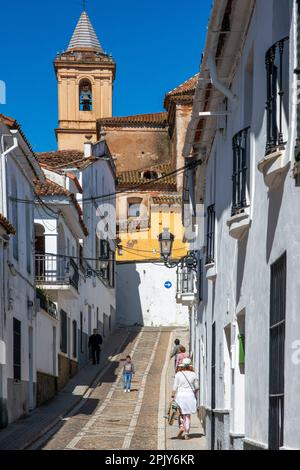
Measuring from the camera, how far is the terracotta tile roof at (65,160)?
34.3 meters

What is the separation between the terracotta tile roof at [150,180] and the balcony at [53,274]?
27960 millimetres

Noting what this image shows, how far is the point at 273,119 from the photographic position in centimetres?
771

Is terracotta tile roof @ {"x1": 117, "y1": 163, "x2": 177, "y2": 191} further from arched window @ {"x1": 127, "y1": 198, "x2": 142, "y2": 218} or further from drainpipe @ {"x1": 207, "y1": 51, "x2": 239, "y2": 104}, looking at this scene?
drainpipe @ {"x1": 207, "y1": 51, "x2": 239, "y2": 104}

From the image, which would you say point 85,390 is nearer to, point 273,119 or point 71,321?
point 71,321

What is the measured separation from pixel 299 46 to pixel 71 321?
25737mm

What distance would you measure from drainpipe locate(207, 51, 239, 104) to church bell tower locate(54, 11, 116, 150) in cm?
5383

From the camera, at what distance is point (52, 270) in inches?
1109

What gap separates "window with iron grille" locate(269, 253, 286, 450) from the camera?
24.1ft

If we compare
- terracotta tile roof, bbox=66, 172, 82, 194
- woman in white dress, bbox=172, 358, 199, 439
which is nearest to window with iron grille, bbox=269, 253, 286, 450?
woman in white dress, bbox=172, 358, 199, 439

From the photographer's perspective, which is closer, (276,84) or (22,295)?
(276,84)

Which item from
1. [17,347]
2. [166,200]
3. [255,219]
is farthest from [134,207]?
[255,219]

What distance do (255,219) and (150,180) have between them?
49290mm

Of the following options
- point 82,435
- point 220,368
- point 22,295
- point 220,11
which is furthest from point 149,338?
point 220,11

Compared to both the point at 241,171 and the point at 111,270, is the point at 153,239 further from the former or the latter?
the point at 241,171
